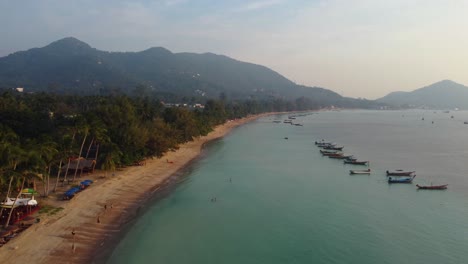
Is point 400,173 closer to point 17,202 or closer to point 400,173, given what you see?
point 400,173

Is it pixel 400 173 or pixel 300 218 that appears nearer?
pixel 300 218

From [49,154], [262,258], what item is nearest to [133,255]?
[262,258]

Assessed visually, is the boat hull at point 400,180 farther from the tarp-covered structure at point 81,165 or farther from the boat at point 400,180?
the tarp-covered structure at point 81,165

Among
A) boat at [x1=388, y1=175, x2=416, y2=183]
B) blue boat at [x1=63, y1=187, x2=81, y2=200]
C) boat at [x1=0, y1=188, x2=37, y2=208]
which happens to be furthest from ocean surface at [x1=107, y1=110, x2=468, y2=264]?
boat at [x1=0, y1=188, x2=37, y2=208]

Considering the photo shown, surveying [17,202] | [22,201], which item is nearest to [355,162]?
[22,201]

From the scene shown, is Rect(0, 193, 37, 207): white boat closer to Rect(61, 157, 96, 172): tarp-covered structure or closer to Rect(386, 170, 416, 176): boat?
Rect(61, 157, 96, 172): tarp-covered structure

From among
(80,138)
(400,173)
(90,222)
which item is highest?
(80,138)

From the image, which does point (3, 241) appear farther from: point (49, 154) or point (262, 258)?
point (262, 258)

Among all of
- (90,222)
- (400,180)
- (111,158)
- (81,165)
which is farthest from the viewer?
(400,180)
